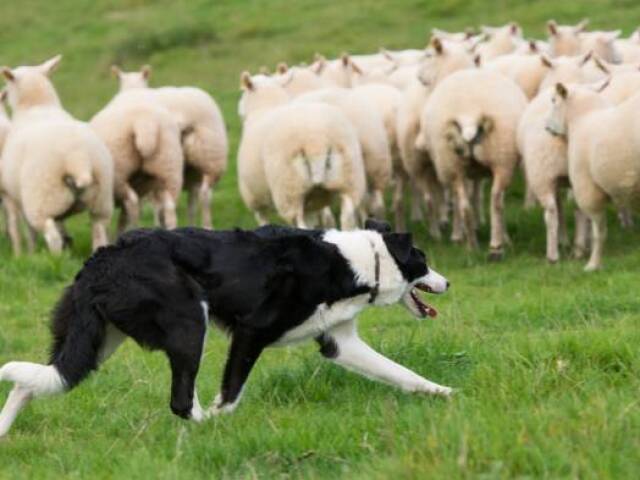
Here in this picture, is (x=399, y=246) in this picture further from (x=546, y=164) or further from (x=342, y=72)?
(x=342, y=72)

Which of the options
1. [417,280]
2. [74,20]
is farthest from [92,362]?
[74,20]

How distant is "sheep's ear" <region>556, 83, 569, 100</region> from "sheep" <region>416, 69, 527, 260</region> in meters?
0.80

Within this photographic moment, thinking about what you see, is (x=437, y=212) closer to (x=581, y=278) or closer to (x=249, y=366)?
(x=581, y=278)

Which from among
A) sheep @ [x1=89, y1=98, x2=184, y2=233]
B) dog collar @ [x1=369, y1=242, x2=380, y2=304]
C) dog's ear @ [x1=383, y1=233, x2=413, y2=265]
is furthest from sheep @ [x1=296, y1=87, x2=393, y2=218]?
dog collar @ [x1=369, y1=242, x2=380, y2=304]

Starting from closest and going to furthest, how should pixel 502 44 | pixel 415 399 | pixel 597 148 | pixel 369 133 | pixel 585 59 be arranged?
1. pixel 415 399
2. pixel 597 148
3. pixel 369 133
4. pixel 585 59
5. pixel 502 44

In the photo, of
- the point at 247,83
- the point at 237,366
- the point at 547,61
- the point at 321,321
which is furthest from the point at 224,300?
the point at 247,83

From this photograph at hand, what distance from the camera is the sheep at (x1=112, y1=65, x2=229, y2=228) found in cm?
1355

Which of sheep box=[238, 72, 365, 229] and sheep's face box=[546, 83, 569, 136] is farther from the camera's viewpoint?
sheep box=[238, 72, 365, 229]

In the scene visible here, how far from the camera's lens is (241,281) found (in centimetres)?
574

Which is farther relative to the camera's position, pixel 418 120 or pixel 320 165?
pixel 418 120

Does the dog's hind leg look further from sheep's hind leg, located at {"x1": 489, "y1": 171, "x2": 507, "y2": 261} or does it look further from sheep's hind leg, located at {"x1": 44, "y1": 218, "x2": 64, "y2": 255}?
sheep's hind leg, located at {"x1": 489, "y1": 171, "x2": 507, "y2": 261}

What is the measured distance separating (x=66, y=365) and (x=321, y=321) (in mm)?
1107

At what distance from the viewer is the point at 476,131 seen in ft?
38.1

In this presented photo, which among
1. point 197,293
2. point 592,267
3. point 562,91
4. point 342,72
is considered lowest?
point 342,72
